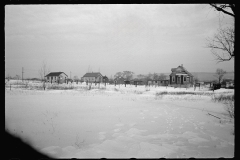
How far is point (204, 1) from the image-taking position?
1.40m

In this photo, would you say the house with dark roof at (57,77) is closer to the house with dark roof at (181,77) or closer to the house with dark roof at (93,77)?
the house with dark roof at (93,77)

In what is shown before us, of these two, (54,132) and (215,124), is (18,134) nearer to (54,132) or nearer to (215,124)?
(54,132)

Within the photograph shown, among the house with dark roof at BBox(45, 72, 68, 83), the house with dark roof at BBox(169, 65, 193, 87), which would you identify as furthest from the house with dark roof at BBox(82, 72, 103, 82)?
the house with dark roof at BBox(169, 65, 193, 87)

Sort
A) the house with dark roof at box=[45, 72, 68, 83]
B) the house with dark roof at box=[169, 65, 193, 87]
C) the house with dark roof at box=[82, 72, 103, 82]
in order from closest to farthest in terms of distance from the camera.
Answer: the house with dark roof at box=[169, 65, 193, 87] → the house with dark roof at box=[45, 72, 68, 83] → the house with dark roof at box=[82, 72, 103, 82]

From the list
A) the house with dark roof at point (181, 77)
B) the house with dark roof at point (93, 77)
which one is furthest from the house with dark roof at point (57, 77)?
the house with dark roof at point (181, 77)

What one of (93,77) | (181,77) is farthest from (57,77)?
(181,77)

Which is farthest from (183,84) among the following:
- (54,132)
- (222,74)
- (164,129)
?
(54,132)

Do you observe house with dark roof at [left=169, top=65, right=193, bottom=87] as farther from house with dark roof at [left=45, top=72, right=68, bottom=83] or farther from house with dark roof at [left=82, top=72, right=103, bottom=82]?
house with dark roof at [left=82, top=72, right=103, bottom=82]

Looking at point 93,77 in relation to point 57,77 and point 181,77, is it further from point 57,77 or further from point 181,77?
point 181,77

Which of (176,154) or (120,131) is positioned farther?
(120,131)

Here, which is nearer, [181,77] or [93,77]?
[181,77]

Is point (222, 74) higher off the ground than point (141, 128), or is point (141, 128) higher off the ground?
point (222, 74)

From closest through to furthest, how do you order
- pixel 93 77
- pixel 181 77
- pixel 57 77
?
pixel 181 77, pixel 57 77, pixel 93 77

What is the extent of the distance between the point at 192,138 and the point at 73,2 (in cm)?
584
